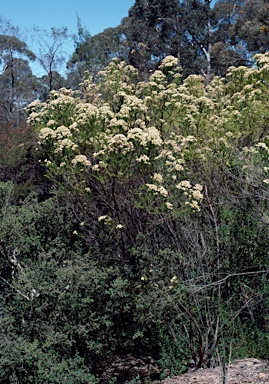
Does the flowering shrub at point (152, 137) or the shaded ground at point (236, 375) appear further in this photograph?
the flowering shrub at point (152, 137)

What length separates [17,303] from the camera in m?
5.61

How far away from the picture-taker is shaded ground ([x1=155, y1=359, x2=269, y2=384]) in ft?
15.0

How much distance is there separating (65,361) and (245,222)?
2.94 m

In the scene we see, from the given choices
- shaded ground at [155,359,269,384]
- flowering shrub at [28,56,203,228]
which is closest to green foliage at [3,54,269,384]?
flowering shrub at [28,56,203,228]

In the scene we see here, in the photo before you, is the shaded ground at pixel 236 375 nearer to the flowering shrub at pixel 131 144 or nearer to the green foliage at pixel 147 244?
the green foliage at pixel 147 244

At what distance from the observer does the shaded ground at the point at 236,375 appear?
4566mm

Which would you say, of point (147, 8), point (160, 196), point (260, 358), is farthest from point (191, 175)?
point (147, 8)

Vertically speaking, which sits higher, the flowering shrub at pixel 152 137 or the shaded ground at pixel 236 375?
the flowering shrub at pixel 152 137

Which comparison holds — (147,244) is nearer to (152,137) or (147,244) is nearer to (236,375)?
(152,137)

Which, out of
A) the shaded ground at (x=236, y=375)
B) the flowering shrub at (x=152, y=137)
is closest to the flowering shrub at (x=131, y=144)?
the flowering shrub at (x=152, y=137)

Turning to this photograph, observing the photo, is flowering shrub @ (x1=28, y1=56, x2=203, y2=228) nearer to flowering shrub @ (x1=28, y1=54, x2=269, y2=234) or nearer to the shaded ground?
flowering shrub @ (x1=28, y1=54, x2=269, y2=234)

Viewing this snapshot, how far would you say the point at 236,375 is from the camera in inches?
187

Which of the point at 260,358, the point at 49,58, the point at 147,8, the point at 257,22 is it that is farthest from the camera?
the point at 147,8

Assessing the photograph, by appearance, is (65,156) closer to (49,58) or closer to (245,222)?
(245,222)
